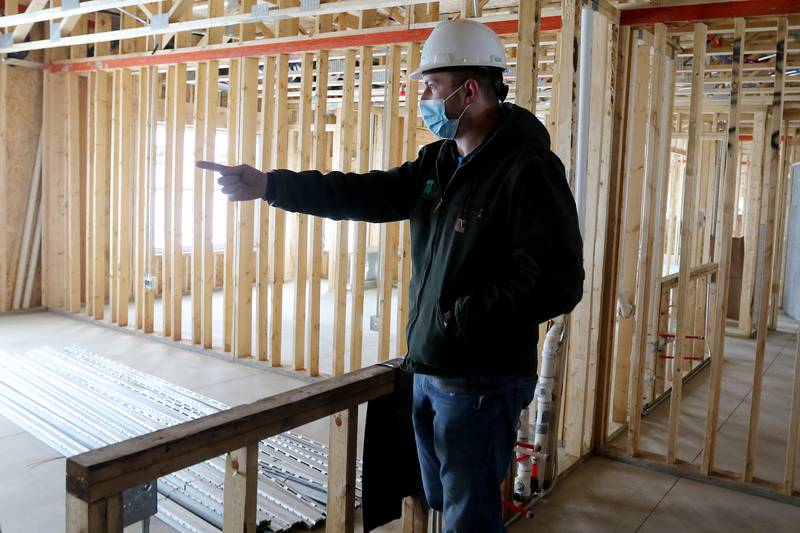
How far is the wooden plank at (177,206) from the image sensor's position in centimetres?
675

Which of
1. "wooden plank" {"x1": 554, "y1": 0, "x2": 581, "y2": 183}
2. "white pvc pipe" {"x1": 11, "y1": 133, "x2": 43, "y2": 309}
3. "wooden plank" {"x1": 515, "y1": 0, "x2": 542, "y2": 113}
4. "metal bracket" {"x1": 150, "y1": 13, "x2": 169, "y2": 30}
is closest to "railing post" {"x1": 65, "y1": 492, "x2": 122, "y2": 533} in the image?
"wooden plank" {"x1": 515, "y1": 0, "x2": 542, "y2": 113}

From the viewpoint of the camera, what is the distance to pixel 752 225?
26.2 ft

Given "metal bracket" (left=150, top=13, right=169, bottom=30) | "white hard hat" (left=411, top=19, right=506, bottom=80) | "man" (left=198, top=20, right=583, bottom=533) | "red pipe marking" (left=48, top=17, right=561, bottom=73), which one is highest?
"metal bracket" (left=150, top=13, right=169, bottom=30)

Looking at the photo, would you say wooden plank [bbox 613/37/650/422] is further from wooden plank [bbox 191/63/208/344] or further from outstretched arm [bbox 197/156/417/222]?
wooden plank [bbox 191/63/208/344]

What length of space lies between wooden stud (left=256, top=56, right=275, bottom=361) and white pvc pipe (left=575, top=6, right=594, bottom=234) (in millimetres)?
3032

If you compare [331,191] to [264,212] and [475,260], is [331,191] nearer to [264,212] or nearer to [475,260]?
[475,260]

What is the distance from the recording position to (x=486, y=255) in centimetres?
177

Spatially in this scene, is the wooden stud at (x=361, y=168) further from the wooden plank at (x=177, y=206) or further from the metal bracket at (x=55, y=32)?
the metal bracket at (x=55, y=32)

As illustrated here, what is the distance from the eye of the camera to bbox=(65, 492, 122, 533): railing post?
1.30m

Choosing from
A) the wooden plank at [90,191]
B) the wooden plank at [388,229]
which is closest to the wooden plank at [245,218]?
the wooden plank at [388,229]

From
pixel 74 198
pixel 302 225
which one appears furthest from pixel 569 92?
pixel 74 198

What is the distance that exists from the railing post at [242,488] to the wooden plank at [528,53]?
77.8 inches

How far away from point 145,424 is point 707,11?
4.18 meters

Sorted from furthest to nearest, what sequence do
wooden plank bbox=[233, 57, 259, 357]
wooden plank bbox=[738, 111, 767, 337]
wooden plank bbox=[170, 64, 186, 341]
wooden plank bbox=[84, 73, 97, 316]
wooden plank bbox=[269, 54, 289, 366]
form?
wooden plank bbox=[738, 111, 767, 337]
wooden plank bbox=[84, 73, 97, 316]
wooden plank bbox=[170, 64, 186, 341]
wooden plank bbox=[233, 57, 259, 357]
wooden plank bbox=[269, 54, 289, 366]
